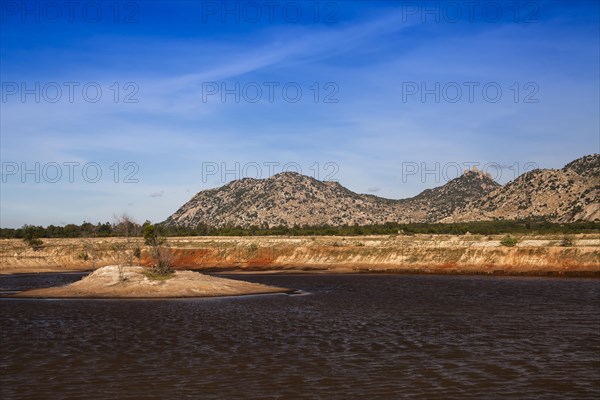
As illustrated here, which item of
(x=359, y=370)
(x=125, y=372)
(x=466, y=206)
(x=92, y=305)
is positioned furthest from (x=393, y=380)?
(x=466, y=206)

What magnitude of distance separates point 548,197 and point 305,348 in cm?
14288

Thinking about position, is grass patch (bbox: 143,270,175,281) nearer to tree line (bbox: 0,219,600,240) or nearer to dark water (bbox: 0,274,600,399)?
dark water (bbox: 0,274,600,399)

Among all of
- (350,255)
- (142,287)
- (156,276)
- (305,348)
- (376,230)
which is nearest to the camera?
(305,348)

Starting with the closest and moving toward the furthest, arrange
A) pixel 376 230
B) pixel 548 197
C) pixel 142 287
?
pixel 142 287 → pixel 376 230 → pixel 548 197

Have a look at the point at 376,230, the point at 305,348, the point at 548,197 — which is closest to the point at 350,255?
the point at 376,230

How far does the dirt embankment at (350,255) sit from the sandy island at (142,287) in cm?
1874

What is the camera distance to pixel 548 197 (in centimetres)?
15462

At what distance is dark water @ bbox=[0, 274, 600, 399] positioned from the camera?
65.6 feet

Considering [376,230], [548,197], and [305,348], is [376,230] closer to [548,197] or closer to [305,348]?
[548,197]

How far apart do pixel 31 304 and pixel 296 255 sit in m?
53.9

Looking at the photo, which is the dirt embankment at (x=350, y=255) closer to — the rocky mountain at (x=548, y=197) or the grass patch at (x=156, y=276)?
the grass patch at (x=156, y=276)

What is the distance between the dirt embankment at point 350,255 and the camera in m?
77.4

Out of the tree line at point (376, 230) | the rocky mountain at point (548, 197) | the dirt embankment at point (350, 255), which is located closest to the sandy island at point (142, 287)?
the dirt embankment at point (350, 255)

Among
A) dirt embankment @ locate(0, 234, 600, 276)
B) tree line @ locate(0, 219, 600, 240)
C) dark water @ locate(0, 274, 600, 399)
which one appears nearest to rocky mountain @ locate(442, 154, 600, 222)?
tree line @ locate(0, 219, 600, 240)
